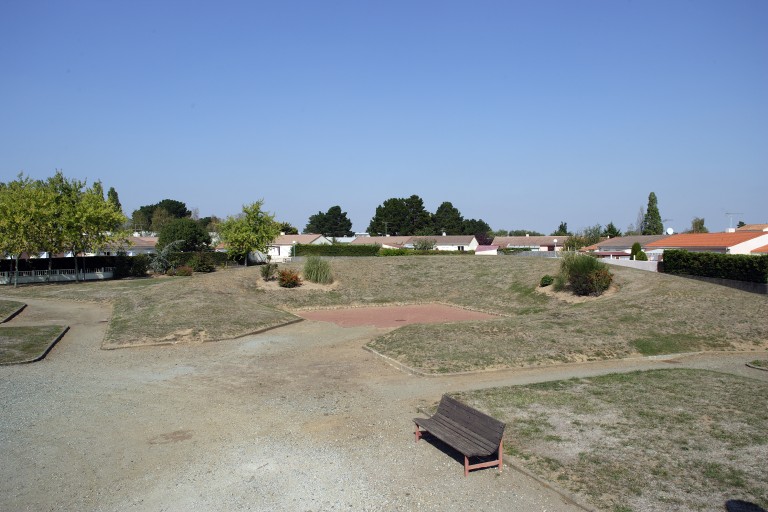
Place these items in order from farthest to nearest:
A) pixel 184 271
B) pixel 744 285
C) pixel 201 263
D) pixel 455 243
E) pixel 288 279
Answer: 1. pixel 455 243
2. pixel 201 263
3. pixel 184 271
4. pixel 288 279
5. pixel 744 285

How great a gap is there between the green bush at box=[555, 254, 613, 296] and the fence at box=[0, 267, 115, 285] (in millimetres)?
36642

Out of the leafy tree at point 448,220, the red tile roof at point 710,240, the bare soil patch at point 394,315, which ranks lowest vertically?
the bare soil patch at point 394,315

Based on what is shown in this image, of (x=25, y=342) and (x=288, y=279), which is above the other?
(x=288, y=279)

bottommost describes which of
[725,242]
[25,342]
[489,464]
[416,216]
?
[489,464]

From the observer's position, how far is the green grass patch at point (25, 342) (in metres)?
18.1

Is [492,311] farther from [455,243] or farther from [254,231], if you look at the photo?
[455,243]

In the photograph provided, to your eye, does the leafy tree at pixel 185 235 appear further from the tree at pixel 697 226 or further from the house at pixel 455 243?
the tree at pixel 697 226

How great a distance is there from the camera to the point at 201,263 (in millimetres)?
52969

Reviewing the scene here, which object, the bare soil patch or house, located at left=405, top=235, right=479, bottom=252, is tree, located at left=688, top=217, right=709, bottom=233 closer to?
house, located at left=405, top=235, right=479, bottom=252

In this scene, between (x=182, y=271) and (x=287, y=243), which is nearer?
(x=182, y=271)

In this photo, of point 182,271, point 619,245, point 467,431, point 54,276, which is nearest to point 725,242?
point 619,245

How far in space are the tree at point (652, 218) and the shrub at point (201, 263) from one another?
76882 millimetres

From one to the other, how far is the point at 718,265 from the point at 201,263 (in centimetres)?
4218

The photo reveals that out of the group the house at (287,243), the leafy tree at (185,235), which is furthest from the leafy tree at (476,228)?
the leafy tree at (185,235)
